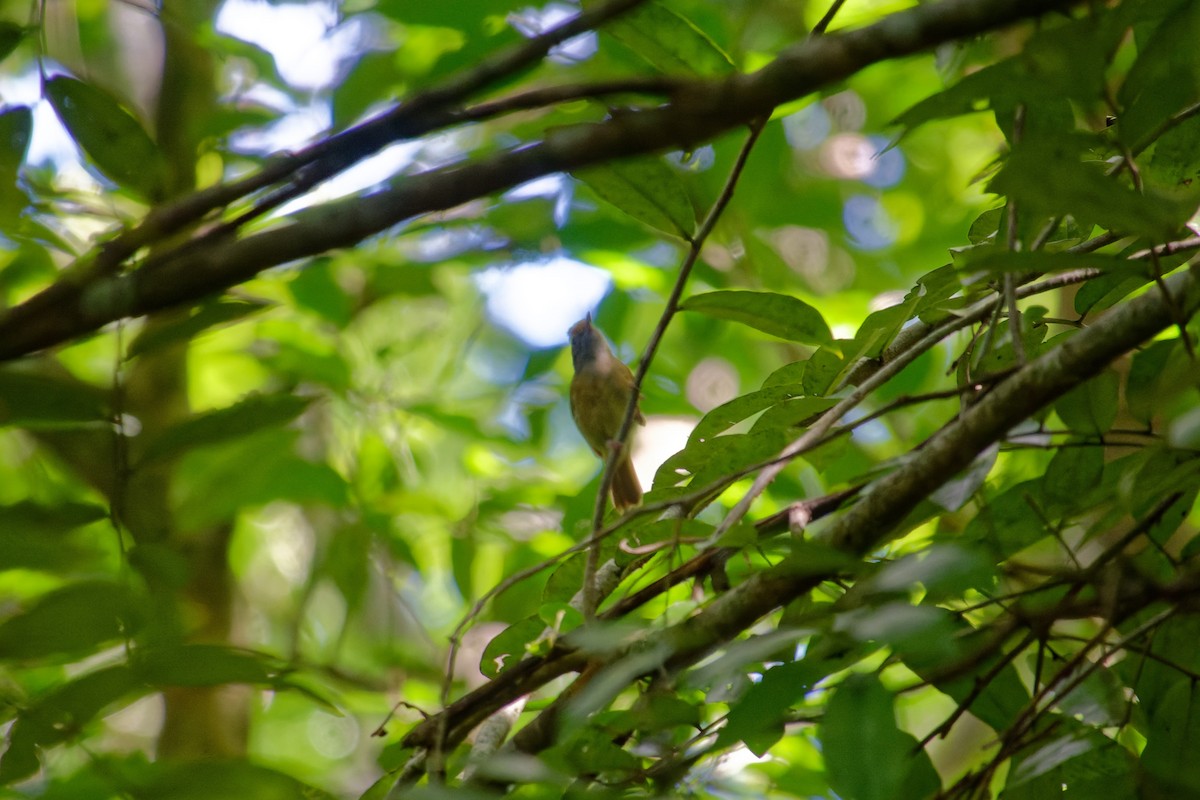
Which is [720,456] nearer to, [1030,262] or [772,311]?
[772,311]

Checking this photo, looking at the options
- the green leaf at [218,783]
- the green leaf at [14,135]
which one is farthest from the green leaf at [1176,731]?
the green leaf at [14,135]

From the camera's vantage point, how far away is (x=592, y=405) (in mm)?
3410

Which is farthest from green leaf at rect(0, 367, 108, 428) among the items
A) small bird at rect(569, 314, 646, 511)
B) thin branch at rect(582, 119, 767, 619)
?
small bird at rect(569, 314, 646, 511)

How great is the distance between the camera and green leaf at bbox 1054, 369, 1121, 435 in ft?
3.60

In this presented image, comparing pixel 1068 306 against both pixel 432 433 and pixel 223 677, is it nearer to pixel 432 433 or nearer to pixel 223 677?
pixel 223 677

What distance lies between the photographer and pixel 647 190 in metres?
1.29

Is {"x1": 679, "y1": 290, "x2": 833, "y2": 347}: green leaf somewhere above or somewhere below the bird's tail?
below

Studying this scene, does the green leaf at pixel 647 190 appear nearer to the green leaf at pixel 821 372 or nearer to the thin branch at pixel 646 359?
the thin branch at pixel 646 359

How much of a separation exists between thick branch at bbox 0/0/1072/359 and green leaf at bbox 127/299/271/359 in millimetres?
346

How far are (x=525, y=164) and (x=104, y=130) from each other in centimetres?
85

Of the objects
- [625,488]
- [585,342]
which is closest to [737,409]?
[625,488]

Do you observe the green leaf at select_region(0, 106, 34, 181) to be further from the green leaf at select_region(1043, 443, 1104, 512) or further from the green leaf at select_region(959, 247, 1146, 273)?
the green leaf at select_region(1043, 443, 1104, 512)

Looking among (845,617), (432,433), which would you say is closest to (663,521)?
(845,617)

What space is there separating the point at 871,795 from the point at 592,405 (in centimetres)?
263
